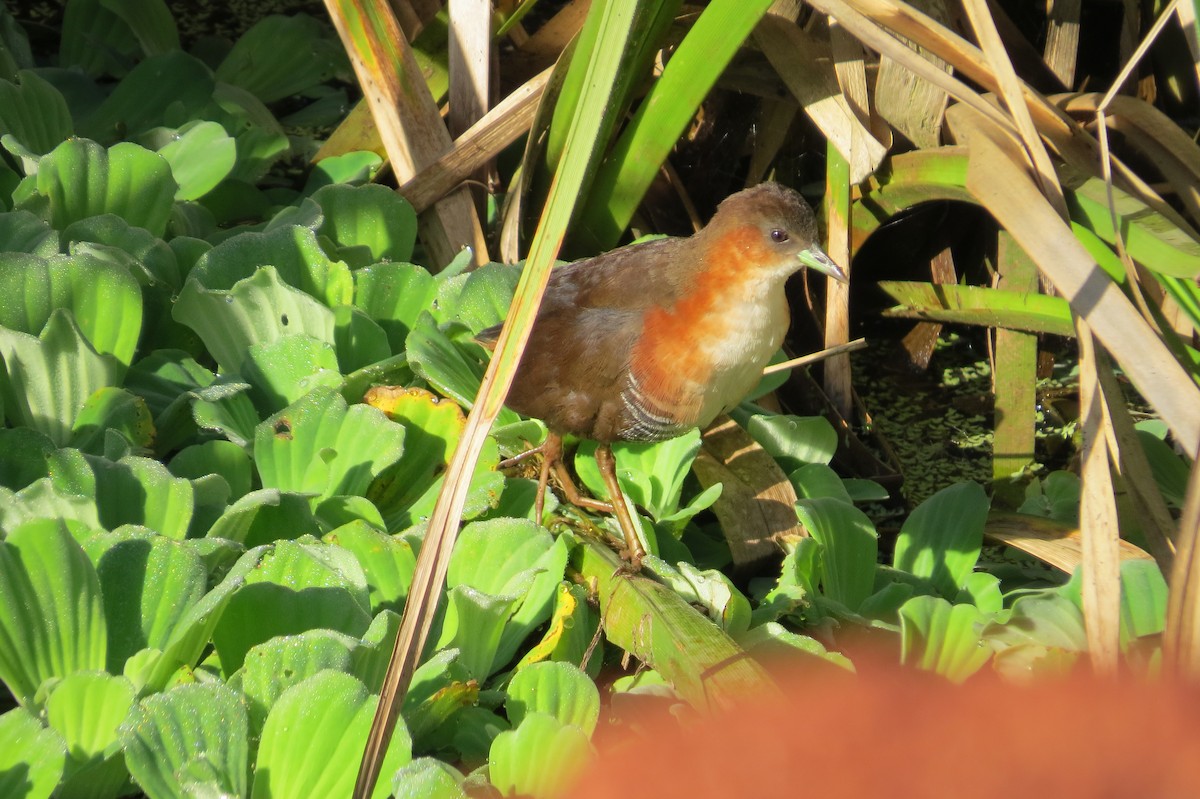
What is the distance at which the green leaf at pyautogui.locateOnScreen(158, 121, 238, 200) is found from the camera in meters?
2.43

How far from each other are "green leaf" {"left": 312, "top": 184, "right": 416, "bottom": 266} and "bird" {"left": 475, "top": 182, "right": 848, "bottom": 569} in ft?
1.51

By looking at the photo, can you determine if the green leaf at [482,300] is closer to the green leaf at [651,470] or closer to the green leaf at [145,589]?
the green leaf at [651,470]

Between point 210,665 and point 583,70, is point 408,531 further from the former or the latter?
point 583,70

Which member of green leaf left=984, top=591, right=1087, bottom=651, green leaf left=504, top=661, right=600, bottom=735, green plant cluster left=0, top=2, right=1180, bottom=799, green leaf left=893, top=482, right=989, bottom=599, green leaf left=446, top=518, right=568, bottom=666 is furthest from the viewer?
green leaf left=893, top=482, right=989, bottom=599

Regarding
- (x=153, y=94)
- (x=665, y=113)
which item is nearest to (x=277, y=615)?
(x=665, y=113)

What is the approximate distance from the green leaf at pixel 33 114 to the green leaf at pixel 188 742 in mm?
1587

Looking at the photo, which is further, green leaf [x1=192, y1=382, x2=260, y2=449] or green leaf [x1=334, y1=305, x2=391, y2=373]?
green leaf [x1=334, y1=305, x2=391, y2=373]

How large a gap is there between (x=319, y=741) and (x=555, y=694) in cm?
31

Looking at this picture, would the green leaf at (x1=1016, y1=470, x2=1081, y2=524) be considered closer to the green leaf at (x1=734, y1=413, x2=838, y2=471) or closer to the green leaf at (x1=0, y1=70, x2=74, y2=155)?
the green leaf at (x1=734, y1=413, x2=838, y2=471)

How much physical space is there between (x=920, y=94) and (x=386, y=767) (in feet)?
5.22

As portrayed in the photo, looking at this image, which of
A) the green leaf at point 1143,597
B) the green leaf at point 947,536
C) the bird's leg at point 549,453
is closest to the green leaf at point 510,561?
the bird's leg at point 549,453

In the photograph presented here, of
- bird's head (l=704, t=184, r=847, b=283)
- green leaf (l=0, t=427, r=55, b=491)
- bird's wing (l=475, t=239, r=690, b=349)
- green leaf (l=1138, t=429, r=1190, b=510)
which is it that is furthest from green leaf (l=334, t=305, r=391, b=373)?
green leaf (l=1138, t=429, r=1190, b=510)

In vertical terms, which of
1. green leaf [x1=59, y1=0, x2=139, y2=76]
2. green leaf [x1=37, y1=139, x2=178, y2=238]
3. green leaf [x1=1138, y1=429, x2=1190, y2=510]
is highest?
green leaf [x1=59, y1=0, x2=139, y2=76]

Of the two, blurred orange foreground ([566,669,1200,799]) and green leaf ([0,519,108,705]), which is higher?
blurred orange foreground ([566,669,1200,799])
